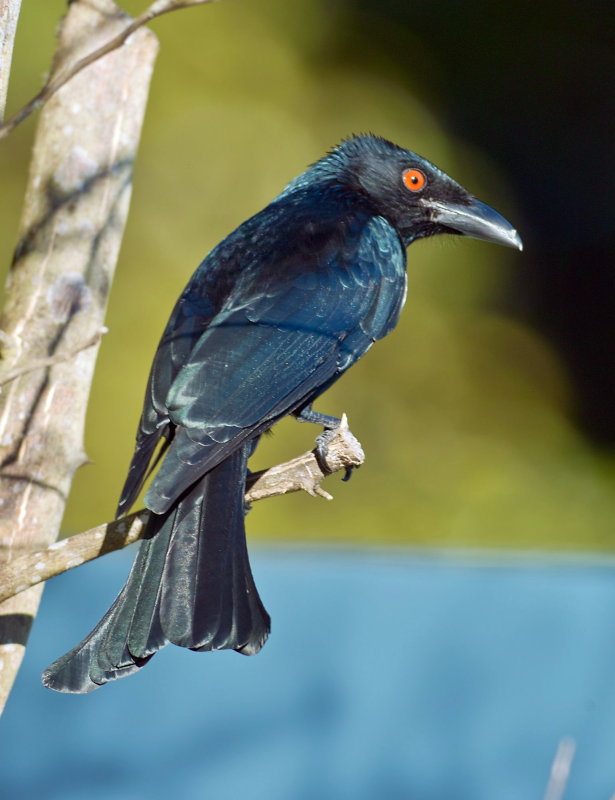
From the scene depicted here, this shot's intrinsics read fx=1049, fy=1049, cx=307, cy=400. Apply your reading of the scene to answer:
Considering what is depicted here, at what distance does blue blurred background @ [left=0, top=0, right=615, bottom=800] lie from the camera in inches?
119

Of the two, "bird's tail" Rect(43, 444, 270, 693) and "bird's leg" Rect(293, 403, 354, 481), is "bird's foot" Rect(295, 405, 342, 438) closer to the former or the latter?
"bird's leg" Rect(293, 403, 354, 481)

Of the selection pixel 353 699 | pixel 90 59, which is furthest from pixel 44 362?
pixel 353 699

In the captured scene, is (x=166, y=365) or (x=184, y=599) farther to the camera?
(x=166, y=365)

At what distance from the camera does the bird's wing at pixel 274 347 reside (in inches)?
75.7

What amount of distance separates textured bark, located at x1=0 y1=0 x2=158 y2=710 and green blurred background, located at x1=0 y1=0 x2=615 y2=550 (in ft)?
8.87

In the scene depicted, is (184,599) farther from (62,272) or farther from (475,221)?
(475,221)

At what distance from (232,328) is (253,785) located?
56.9 inches

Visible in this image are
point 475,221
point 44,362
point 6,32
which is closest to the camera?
point 44,362

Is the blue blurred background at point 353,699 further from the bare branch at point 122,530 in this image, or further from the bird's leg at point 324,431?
the bare branch at point 122,530

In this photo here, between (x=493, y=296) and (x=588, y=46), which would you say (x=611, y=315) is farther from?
(x=588, y=46)

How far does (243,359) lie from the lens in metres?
2.12

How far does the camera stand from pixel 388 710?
307cm

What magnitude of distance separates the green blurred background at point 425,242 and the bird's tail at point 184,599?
10.8ft

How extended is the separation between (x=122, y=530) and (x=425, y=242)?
4.03 metres
